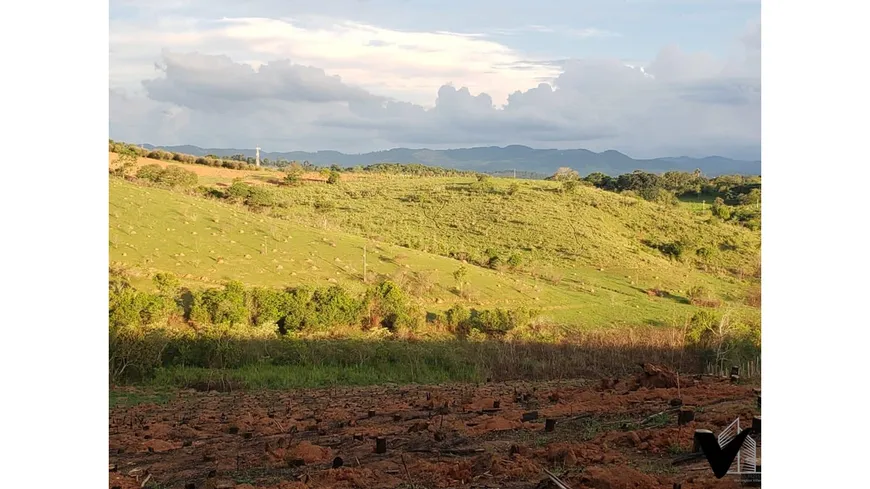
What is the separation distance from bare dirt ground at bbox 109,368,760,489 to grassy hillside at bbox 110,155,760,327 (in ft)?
31.2

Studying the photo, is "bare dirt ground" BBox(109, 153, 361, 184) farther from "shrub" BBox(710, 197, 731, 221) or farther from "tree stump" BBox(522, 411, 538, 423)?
"tree stump" BBox(522, 411, 538, 423)

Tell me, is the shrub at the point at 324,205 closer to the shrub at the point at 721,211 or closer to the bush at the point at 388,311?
the bush at the point at 388,311

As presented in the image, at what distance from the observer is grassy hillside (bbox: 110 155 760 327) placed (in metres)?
18.9

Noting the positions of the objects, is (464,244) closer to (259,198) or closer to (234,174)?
(259,198)

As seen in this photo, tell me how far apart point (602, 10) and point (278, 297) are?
312 inches

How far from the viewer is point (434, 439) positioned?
247 inches

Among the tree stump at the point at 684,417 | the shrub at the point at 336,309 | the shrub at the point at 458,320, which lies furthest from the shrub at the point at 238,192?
the tree stump at the point at 684,417

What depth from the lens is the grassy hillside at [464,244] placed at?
18.9 meters

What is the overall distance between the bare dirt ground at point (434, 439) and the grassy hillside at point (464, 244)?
950 cm

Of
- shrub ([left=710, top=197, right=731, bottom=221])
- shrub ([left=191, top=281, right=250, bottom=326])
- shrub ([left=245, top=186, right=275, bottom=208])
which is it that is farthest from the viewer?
shrub ([left=245, top=186, right=275, bottom=208])

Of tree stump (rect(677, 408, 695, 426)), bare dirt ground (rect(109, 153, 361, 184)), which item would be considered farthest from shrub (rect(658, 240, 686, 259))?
tree stump (rect(677, 408, 695, 426))
